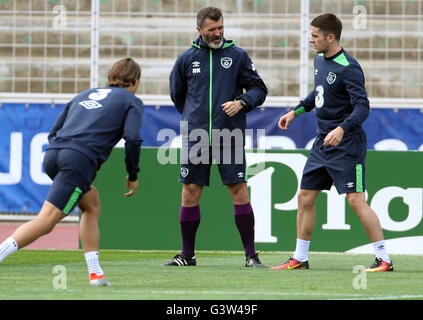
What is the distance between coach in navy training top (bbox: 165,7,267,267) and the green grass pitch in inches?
21.9

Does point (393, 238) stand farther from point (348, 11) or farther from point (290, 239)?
point (348, 11)

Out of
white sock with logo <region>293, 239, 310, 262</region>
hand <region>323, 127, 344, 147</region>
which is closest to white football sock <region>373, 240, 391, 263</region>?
white sock with logo <region>293, 239, 310, 262</region>

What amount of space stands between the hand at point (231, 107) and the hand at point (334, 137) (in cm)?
89

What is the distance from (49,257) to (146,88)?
17.1 feet

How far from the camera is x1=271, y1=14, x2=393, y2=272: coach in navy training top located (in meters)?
8.03

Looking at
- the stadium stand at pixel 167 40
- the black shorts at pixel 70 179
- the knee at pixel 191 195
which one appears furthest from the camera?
the stadium stand at pixel 167 40

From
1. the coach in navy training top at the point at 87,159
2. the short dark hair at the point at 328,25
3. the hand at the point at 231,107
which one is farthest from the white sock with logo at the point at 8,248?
the short dark hair at the point at 328,25

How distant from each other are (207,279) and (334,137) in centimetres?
147

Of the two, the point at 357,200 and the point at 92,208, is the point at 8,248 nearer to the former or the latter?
the point at 92,208

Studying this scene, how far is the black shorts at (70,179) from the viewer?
657 cm

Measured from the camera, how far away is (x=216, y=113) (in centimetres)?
848

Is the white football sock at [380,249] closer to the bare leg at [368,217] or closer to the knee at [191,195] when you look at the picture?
the bare leg at [368,217]

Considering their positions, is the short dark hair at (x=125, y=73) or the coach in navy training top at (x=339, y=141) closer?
the short dark hair at (x=125, y=73)

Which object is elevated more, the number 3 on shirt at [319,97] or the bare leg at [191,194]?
the number 3 on shirt at [319,97]
